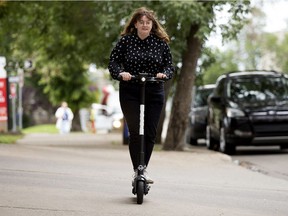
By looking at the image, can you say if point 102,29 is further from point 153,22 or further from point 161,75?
point 161,75

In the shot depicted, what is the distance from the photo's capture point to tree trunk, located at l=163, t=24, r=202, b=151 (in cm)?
1822

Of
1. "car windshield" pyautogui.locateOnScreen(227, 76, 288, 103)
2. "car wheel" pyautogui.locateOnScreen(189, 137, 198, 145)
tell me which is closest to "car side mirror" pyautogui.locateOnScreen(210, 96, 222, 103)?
"car windshield" pyautogui.locateOnScreen(227, 76, 288, 103)

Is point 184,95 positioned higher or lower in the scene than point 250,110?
higher

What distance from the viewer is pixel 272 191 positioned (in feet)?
31.2

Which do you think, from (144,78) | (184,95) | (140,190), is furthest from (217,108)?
(140,190)

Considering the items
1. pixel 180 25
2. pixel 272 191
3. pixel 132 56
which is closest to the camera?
pixel 132 56

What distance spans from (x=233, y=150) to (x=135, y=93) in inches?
419

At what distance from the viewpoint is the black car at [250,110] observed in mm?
17250

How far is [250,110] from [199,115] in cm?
598

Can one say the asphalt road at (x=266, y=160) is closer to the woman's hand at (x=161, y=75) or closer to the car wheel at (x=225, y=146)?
the car wheel at (x=225, y=146)

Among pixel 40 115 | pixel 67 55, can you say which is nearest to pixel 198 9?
pixel 67 55

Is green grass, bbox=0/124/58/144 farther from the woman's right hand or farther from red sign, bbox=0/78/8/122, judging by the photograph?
the woman's right hand

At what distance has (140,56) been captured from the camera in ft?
25.8

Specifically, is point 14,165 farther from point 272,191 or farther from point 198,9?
point 198,9
